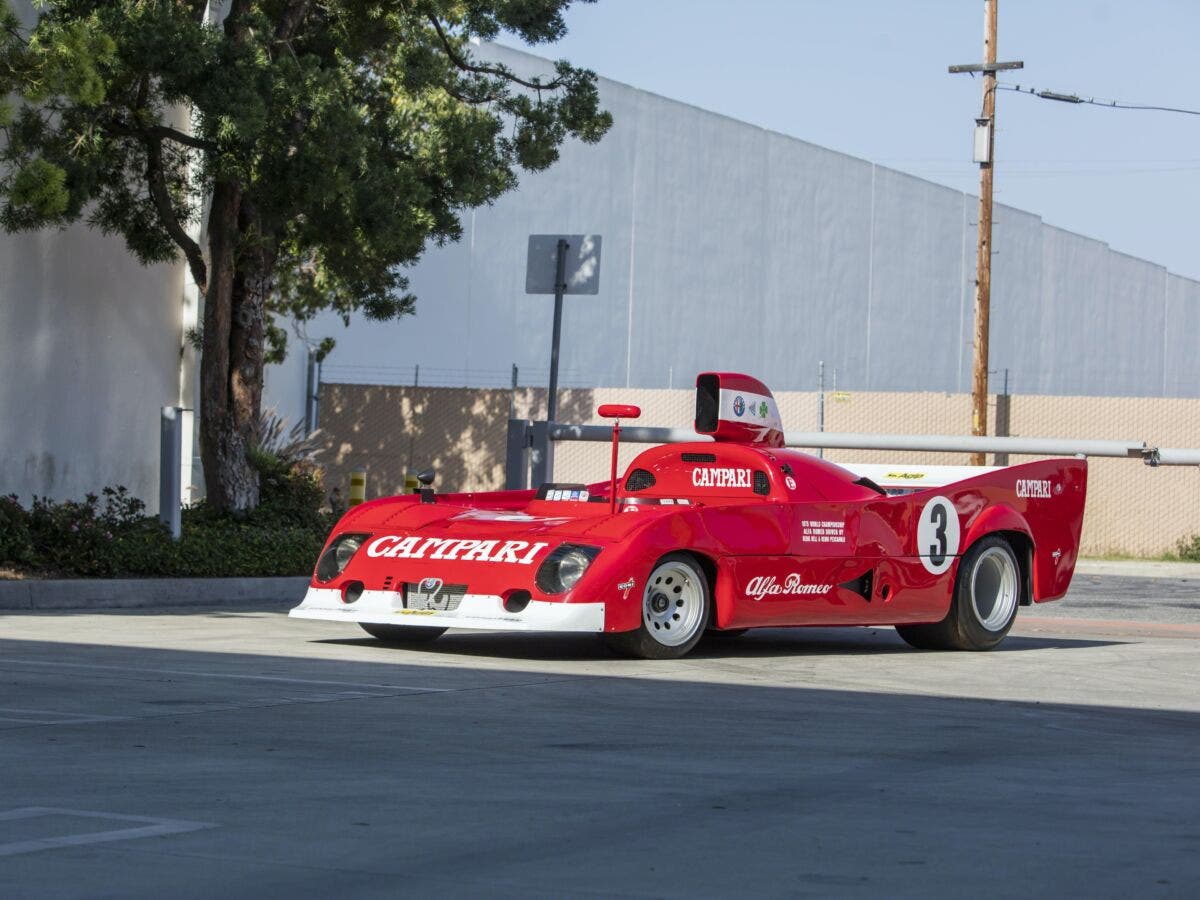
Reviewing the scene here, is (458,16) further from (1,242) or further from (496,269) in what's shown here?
(496,269)

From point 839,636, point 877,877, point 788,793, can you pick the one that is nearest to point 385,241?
point 839,636

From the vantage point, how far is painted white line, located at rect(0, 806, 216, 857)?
188 inches

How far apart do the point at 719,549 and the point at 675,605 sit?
1.25ft

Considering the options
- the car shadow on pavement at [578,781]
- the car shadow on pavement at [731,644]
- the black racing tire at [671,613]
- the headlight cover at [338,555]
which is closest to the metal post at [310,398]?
the car shadow on pavement at [731,644]

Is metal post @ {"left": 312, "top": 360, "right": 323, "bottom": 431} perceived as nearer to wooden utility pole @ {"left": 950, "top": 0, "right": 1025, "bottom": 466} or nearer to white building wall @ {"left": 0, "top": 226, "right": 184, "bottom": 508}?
white building wall @ {"left": 0, "top": 226, "right": 184, "bottom": 508}

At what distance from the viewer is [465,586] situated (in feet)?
32.9

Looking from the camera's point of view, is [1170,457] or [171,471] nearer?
[1170,457]

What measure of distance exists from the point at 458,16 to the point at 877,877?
46.4 ft

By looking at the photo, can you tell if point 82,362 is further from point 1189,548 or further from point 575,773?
point 1189,548

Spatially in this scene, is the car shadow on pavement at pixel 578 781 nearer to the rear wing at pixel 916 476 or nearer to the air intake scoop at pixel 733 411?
the air intake scoop at pixel 733 411

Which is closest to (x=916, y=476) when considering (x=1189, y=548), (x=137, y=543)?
(x=137, y=543)

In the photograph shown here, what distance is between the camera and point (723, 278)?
3834cm

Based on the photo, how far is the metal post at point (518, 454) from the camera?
15922 millimetres

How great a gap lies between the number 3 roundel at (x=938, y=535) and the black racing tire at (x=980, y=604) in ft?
0.58
